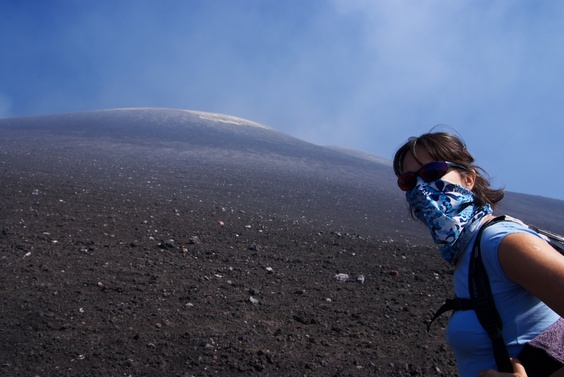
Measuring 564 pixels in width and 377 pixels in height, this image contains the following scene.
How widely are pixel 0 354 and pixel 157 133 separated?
23811 millimetres

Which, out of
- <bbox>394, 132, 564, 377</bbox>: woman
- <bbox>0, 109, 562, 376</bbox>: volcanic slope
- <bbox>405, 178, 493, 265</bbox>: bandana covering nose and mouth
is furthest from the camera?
<bbox>0, 109, 562, 376</bbox>: volcanic slope

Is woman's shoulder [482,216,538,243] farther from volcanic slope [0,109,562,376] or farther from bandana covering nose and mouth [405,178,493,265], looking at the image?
volcanic slope [0,109,562,376]

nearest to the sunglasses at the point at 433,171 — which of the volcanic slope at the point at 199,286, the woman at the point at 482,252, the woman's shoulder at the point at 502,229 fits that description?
the woman at the point at 482,252

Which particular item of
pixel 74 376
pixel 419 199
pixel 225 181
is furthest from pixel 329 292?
pixel 225 181

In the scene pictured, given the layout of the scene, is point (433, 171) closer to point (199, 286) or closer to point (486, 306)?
point (486, 306)

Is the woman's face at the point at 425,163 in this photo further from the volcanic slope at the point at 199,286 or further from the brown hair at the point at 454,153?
the volcanic slope at the point at 199,286

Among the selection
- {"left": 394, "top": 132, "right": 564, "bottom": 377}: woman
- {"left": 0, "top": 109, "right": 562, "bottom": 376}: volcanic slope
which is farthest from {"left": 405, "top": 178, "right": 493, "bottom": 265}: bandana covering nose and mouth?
{"left": 0, "top": 109, "right": 562, "bottom": 376}: volcanic slope

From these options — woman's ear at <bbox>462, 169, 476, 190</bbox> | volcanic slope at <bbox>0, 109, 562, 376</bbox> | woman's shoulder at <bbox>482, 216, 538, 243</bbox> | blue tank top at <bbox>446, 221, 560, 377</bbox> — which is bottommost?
volcanic slope at <bbox>0, 109, 562, 376</bbox>

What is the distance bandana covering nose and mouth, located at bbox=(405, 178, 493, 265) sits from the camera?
5.11 feet

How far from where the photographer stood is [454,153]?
169cm

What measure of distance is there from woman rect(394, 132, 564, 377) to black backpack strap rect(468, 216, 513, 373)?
0.6 inches

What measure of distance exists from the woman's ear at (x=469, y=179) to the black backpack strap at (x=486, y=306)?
0.92 ft

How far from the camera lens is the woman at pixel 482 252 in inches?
49.8

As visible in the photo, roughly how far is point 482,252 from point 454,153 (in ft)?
1.42
